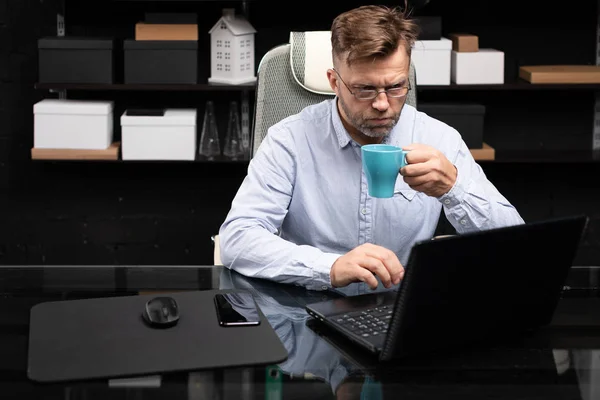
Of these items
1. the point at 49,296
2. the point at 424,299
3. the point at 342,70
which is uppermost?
the point at 342,70

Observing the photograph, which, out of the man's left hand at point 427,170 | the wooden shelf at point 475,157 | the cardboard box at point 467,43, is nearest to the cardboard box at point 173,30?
the wooden shelf at point 475,157

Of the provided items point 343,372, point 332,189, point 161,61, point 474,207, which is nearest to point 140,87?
point 161,61

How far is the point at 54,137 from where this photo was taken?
338 centimetres

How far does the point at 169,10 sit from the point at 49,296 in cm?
213

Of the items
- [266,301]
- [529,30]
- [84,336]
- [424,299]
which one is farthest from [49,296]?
[529,30]

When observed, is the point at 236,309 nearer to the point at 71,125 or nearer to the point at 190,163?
the point at 71,125

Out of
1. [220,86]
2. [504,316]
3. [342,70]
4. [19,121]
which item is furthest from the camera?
[19,121]

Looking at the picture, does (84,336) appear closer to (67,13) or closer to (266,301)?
(266,301)

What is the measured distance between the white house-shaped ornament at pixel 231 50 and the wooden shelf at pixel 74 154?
0.45 meters

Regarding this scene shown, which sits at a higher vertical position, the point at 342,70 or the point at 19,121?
the point at 342,70

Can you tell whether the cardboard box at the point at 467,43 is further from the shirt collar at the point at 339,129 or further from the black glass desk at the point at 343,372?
the black glass desk at the point at 343,372

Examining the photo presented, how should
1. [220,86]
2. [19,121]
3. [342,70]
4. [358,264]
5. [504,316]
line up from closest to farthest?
[504,316] < [358,264] < [342,70] < [220,86] < [19,121]

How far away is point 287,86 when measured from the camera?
7.56ft

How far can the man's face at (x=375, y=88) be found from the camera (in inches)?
73.6
